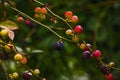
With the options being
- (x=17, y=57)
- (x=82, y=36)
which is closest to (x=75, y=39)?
(x=17, y=57)

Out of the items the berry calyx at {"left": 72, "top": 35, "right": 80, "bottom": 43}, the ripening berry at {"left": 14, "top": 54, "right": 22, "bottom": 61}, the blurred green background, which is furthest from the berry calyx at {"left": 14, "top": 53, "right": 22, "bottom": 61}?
the blurred green background

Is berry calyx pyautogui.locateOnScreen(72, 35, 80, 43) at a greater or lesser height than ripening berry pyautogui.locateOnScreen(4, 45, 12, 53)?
greater

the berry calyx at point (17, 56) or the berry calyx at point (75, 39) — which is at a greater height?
the berry calyx at point (75, 39)

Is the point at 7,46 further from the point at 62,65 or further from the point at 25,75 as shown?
the point at 62,65

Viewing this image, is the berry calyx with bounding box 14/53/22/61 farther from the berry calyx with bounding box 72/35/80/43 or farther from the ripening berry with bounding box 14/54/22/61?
the berry calyx with bounding box 72/35/80/43

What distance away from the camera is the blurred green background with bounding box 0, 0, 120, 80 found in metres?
2.15

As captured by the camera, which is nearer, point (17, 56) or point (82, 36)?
point (17, 56)

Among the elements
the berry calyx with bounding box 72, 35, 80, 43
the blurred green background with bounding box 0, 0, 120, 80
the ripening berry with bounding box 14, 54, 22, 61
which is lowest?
the ripening berry with bounding box 14, 54, 22, 61

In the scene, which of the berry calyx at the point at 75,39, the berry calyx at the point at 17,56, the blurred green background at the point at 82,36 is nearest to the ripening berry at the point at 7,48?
the berry calyx at the point at 17,56

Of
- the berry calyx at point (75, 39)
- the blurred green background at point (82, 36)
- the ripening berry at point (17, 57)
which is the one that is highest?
the blurred green background at point (82, 36)

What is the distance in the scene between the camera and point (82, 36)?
211cm

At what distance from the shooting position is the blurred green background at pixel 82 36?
215 centimetres

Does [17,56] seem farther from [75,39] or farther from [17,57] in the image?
[75,39]

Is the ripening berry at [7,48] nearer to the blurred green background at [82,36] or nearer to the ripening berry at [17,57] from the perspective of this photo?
the ripening berry at [17,57]
